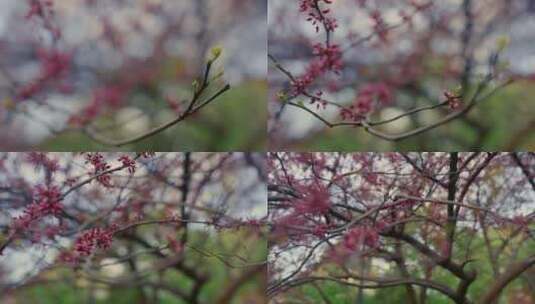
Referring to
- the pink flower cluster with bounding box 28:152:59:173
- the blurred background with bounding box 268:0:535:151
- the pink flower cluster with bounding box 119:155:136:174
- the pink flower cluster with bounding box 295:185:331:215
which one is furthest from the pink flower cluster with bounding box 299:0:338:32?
the pink flower cluster with bounding box 28:152:59:173

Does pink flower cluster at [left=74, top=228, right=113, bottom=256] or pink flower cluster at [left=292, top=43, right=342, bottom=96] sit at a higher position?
pink flower cluster at [left=292, top=43, right=342, bottom=96]

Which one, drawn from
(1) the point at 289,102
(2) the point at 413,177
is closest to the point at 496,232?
(2) the point at 413,177

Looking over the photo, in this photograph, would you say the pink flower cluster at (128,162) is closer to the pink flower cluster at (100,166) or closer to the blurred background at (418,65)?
the pink flower cluster at (100,166)

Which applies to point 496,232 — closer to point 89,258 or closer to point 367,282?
point 367,282

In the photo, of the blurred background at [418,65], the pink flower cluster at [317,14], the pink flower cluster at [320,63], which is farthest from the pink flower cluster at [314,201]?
the pink flower cluster at [317,14]

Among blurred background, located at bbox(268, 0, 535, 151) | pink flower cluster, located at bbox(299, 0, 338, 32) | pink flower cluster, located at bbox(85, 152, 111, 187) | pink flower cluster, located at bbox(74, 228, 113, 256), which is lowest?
pink flower cluster, located at bbox(74, 228, 113, 256)

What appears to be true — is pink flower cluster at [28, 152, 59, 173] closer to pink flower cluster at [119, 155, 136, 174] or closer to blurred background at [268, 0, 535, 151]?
pink flower cluster at [119, 155, 136, 174]
